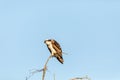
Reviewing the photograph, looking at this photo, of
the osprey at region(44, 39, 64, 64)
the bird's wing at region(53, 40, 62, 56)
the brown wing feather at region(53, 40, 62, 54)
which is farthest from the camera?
the brown wing feather at region(53, 40, 62, 54)

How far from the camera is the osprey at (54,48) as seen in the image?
33.7 feet

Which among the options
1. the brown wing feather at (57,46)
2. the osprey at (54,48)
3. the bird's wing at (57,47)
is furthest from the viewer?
the brown wing feather at (57,46)

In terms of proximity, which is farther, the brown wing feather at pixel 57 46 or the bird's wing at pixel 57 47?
the brown wing feather at pixel 57 46

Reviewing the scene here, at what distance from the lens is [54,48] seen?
10.6 meters

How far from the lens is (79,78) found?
9.48 meters

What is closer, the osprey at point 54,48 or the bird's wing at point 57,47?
the osprey at point 54,48

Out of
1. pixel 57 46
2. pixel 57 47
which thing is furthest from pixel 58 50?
pixel 57 46

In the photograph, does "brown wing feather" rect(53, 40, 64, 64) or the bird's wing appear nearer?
"brown wing feather" rect(53, 40, 64, 64)

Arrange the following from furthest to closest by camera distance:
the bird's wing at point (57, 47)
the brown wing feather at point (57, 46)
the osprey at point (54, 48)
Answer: the brown wing feather at point (57, 46) < the bird's wing at point (57, 47) < the osprey at point (54, 48)

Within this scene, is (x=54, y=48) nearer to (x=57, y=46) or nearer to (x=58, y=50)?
(x=58, y=50)

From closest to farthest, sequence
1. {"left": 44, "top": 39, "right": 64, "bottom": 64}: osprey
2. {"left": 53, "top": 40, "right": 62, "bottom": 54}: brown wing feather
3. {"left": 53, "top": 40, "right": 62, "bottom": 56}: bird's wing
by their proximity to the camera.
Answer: {"left": 44, "top": 39, "right": 64, "bottom": 64}: osprey < {"left": 53, "top": 40, "right": 62, "bottom": 56}: bird's wing < {"left": 53, "top": 40, "right": 62, "bottom": 54}: brown wing feather

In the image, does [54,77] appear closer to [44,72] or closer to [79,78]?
[44,72]

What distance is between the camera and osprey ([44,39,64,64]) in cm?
1029

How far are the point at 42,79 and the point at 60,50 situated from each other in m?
3.42
